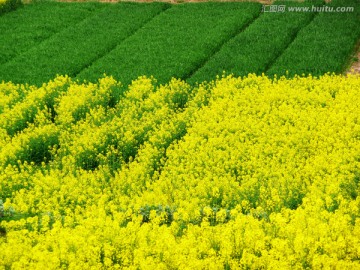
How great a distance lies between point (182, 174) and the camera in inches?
462

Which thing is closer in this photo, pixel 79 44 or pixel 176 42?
pixel 176 42

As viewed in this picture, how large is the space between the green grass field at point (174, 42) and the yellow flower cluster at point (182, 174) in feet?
4.40

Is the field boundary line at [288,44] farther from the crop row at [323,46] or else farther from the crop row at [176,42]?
the crop row at [176,42]

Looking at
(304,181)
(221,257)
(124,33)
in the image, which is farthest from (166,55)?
(221,257)

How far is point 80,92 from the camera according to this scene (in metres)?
16.5

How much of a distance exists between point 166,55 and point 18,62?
546cm

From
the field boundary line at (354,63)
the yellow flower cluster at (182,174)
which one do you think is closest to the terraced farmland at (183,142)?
the yellow flower cluster at (182,174)

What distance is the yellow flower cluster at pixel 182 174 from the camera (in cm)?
821

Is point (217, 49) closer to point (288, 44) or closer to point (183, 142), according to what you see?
point (288, 44)

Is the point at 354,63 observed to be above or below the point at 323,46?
below

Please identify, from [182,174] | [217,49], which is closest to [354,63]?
[217,49]

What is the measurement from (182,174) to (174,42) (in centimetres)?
965

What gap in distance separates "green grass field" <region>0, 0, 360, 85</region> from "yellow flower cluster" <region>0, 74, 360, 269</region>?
4.40 ft

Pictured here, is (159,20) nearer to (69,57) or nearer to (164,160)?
(69,57)
